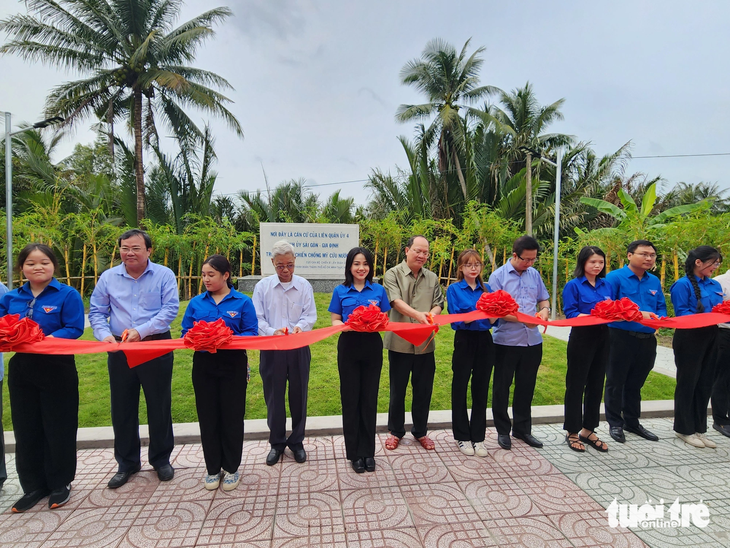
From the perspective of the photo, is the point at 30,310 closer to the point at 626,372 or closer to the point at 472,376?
the point at 472,376

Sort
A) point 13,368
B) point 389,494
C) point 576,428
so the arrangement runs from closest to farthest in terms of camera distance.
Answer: point 13,368, point 389,494, point 576,428

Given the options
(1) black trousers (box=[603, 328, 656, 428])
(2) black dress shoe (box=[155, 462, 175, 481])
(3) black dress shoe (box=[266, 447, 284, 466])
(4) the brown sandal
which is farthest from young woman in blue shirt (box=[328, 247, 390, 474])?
(1) black trousers (box=[603, 328, 656, 428])

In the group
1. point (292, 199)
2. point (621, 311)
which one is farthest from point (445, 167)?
point (621, 311)

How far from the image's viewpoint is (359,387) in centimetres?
291

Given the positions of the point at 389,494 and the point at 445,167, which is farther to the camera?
the point at 445,167

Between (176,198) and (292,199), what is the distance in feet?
14.0

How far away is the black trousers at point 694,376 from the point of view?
3.34m

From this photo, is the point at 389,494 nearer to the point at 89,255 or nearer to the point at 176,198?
the point at 89,255

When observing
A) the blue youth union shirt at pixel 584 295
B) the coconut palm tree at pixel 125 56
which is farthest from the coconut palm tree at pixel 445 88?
the blue youth union shirt at pixel 584 295

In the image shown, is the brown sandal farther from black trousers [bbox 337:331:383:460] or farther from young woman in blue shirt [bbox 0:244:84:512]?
young woman in blue shirt [bbox 0:244:84:512]

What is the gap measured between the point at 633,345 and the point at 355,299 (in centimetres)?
250

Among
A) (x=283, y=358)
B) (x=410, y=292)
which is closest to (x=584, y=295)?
(x=410, y=292)

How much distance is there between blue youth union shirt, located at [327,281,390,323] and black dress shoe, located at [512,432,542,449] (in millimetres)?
1693

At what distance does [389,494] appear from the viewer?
258 cm
